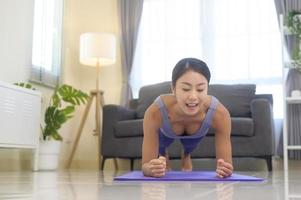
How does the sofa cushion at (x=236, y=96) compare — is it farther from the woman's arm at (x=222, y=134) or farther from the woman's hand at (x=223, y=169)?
the woman's hand at (x=223, y=169)

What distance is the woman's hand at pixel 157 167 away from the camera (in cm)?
190

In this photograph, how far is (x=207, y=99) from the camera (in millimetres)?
2080

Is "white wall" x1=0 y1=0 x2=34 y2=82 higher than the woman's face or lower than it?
higher

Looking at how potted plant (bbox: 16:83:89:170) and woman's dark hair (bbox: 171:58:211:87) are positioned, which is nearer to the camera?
woman's dark hair (bbox: 171:58:211:87)

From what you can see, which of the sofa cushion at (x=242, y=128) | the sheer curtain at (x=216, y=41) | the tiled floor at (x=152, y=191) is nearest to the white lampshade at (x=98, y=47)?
the sheer curtain at (x=216, y=41)

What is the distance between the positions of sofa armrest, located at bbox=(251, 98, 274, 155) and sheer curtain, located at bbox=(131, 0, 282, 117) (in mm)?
835

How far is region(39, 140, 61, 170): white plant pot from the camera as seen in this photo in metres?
3.79

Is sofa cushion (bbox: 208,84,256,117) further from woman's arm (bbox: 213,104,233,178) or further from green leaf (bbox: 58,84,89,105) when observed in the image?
woman's arm (bbox: 213,104,233,178)

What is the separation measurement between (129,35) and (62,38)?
77 centimetres

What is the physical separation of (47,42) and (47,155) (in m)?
1.45

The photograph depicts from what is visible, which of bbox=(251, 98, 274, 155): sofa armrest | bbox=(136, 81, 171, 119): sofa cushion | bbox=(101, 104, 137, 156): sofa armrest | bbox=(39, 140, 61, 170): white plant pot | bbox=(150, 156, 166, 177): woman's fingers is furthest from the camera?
bbox=(136, 81, 171, 119): sofa cushion

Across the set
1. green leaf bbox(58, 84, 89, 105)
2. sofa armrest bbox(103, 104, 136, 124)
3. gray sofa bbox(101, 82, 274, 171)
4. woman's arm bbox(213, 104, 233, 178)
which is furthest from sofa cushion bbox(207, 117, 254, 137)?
woman's arm bbox(213, 104, 233, 178)

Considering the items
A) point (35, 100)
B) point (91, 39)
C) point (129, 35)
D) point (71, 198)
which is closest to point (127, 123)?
point (35, 100)

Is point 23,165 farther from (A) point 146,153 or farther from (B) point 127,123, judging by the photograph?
(A) point 146,153
